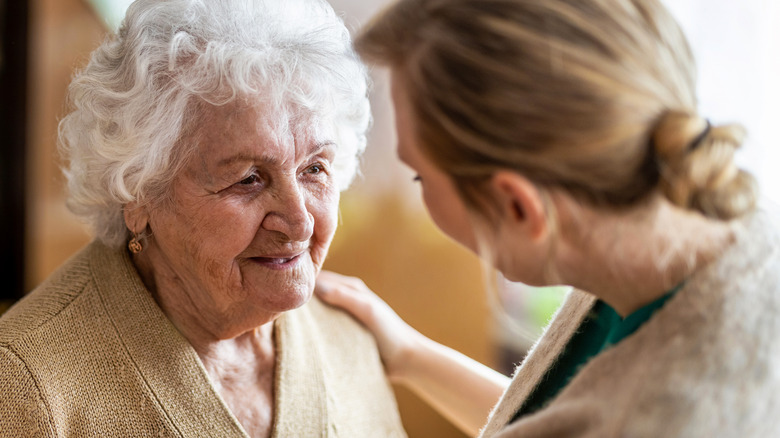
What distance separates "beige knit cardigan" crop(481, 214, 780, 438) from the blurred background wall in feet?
3.49

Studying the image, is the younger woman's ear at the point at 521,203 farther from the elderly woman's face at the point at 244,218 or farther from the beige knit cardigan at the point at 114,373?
the beige knit cardigan at the point at 114,373

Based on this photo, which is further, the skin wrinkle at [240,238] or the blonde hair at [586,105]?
the skin wrinkle at [240,238]

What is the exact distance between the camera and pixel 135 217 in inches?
51.8

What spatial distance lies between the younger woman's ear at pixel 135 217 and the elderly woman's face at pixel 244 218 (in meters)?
0.01

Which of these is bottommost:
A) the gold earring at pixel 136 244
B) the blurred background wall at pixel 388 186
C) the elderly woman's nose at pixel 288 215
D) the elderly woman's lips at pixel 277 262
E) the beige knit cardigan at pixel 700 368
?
the blurred background wall at pixel 388 186

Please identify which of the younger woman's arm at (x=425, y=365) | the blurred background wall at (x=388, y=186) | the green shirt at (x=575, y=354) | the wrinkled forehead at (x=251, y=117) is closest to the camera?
the green shirt at (x=575, y=354)

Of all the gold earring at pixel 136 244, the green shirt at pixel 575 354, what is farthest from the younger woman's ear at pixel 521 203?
the gold earring at pixel 136 244

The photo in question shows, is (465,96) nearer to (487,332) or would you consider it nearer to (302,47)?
(302,47)

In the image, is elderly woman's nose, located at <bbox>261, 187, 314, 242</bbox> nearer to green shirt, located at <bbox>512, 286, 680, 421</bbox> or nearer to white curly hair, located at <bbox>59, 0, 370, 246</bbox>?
white curly hair, located at <bbox>59, 0, 370, 246</bbox>

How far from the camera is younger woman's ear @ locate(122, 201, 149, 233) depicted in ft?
4.28

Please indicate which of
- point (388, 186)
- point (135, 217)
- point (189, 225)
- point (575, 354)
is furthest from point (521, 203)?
point (388, 186)

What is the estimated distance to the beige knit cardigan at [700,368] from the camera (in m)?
0.69

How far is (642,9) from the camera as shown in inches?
29.6

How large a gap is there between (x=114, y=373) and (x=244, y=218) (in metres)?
0.35
